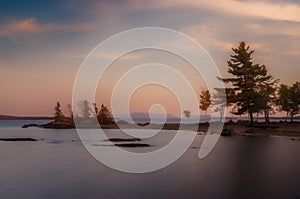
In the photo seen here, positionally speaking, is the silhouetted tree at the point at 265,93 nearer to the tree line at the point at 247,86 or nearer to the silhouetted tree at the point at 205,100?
the tree line at the point at 247,86

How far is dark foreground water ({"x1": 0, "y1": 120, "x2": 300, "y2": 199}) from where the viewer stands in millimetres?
18281

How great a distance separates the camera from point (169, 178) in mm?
23016

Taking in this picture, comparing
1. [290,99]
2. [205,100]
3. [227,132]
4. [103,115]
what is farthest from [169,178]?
[103,115]

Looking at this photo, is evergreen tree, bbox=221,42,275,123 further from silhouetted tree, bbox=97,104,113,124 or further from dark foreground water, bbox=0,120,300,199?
silhouetted tree, bbox=97,104,113,124

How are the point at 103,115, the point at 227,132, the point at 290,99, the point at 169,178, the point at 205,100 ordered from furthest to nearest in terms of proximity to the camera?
the point at 103,115
the point at 205,100
the point at 290,99
the point at 227,132
the point at 169,178

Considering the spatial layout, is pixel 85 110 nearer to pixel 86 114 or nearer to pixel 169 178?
pixel 86 114

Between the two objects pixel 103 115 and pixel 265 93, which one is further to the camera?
pixel 103 115

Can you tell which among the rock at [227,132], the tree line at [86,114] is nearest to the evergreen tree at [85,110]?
the tree line at [86,114]

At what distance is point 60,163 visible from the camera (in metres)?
31.7

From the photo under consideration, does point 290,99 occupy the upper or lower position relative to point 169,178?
upper

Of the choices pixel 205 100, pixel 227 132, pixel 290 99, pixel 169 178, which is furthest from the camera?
pixel 205 100

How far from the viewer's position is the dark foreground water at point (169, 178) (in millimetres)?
18281

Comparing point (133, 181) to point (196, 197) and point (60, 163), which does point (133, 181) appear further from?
point (60, 163)

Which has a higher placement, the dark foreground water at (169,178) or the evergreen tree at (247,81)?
the evergreen tree at (247,81)
